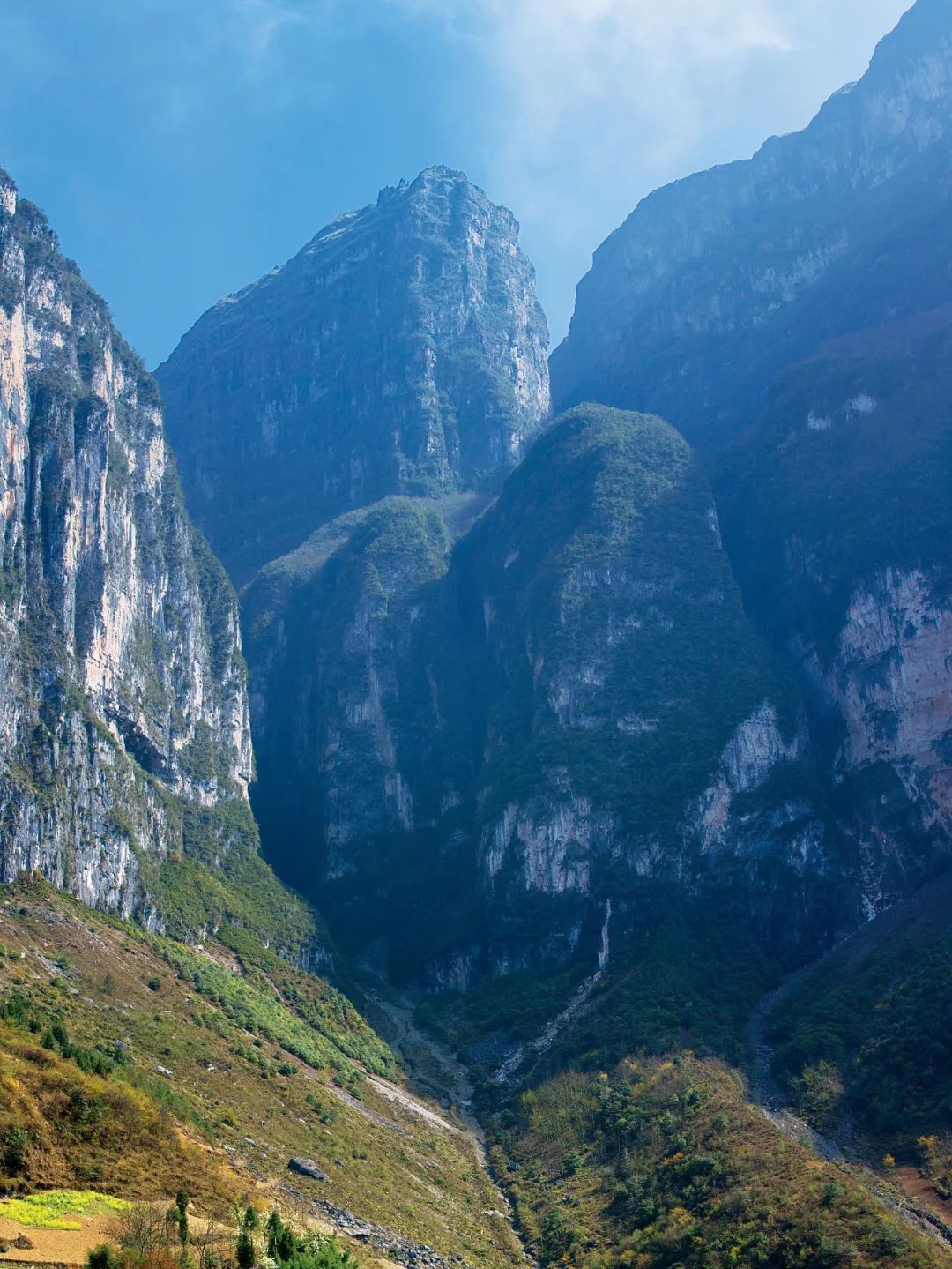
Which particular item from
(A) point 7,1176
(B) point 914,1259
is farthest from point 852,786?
(A) point 7,1176

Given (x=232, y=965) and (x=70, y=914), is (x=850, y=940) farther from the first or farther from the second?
(x=70, y=914)

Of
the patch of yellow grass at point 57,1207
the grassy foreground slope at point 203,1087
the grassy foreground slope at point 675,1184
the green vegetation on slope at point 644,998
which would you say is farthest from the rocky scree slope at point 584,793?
the patch of yellow grass at point 57,1207

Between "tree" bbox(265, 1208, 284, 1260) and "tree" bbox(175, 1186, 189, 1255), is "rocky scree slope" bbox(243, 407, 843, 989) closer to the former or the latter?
"tree" bbox(175, 1186, 189, 1255)

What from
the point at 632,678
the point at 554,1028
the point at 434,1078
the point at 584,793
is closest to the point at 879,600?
the point at 632,678

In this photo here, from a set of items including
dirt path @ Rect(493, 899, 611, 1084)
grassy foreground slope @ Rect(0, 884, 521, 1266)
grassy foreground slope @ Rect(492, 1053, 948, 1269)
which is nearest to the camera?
grassy foreground slope @ Rect(0, 884, 521, 1266)

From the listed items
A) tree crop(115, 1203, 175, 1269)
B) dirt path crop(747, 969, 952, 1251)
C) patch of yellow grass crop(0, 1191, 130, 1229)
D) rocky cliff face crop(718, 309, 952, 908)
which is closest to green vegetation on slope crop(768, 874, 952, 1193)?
dirt path crop(747, 969, 952, 1251)

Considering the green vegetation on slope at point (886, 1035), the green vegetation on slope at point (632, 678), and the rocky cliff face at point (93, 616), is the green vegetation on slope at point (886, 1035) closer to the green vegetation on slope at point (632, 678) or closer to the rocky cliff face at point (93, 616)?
the green vegetation on slope at point (632, 678)
